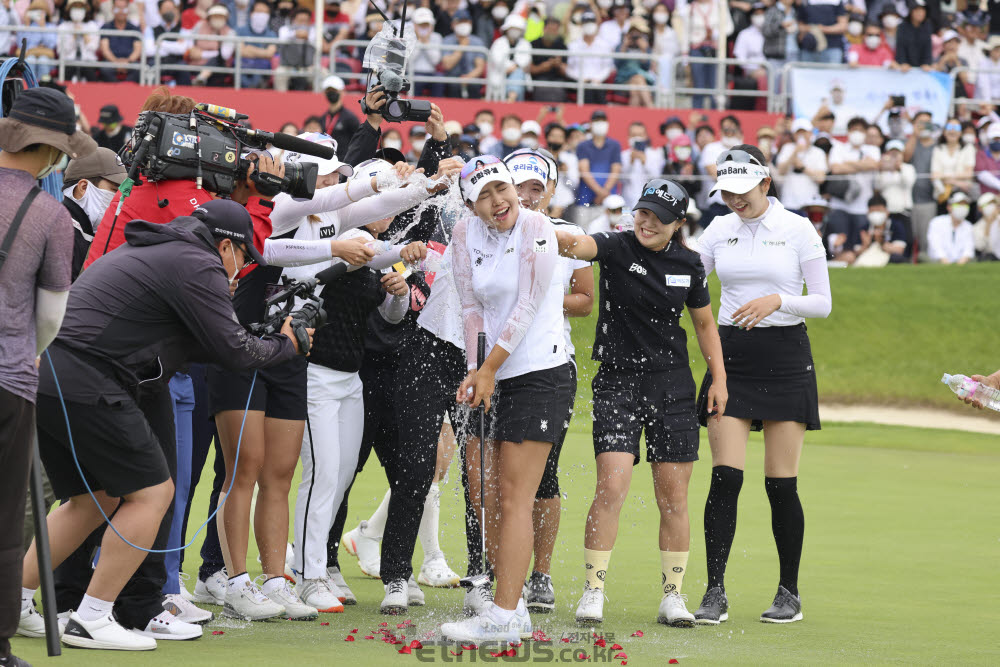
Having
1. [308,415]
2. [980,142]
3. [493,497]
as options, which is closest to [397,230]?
[308,415]

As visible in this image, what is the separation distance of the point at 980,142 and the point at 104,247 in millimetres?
17826

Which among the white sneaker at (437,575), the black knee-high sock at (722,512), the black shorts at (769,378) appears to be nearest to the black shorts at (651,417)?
the black knee-high sock at (722,512)

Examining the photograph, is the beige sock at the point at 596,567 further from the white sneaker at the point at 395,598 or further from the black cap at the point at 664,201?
the black cap at the point at 664,201

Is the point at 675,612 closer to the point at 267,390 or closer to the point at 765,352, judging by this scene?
the point at 765,352

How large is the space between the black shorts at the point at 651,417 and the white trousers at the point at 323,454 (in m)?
1.29

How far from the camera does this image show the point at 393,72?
7.37 m

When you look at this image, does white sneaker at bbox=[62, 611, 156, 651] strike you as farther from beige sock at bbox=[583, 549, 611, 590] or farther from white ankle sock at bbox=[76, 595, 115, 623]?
beige sock at bbox=[583, 549, 611, 590]

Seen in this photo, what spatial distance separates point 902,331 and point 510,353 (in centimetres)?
1452

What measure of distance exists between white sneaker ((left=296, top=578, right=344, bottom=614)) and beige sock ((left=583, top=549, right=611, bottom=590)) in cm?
125

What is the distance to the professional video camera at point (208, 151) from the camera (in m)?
6.07

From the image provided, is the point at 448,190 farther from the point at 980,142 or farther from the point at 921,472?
the point at 980,142

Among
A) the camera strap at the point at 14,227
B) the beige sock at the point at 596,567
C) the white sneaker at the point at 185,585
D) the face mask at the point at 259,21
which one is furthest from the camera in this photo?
the face mask at the point at 259,21

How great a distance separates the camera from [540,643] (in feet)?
20.0

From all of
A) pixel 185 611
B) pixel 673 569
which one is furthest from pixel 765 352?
pixel 185 611
